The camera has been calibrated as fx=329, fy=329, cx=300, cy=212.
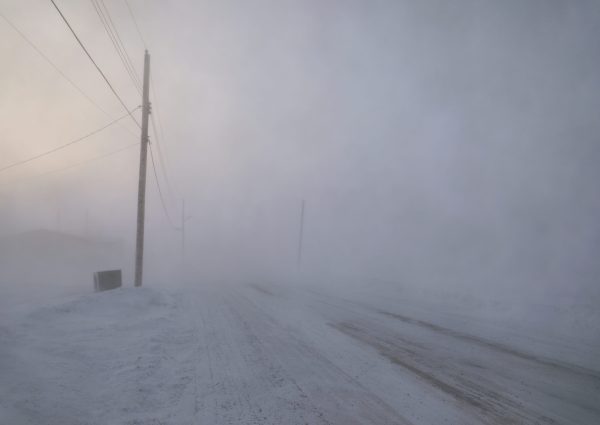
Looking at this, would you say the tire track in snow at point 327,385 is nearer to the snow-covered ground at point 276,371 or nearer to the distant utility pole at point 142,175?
the snow-covered ground at point 276,371

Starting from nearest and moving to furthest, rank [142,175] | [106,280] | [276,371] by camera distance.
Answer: [276,371] → [142,175] → [106,280]

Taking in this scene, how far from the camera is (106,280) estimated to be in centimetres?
1366

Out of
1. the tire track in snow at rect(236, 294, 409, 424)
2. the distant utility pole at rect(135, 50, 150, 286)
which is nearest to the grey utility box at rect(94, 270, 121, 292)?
the distant utility pole at rect(135, 50, 150, 286)

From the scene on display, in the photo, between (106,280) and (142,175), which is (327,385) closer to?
(142,175)

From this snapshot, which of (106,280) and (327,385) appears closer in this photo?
(327,385)

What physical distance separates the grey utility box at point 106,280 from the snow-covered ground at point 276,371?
3746mm

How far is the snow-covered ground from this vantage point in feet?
14.4

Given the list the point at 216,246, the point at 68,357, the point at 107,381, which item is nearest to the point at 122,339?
the point at 68,357

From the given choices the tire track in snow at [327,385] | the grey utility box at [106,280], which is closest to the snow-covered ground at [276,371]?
the tire track in snow at [327,385]

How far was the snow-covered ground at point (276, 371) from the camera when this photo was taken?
4.38 m

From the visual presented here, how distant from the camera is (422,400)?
4.95m

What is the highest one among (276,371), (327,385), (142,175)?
(142,175)

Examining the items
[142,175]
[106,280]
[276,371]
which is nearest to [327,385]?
[276,371]

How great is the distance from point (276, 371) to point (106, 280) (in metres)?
10.9
